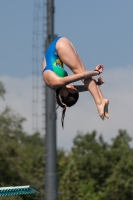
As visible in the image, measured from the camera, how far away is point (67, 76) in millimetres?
12406

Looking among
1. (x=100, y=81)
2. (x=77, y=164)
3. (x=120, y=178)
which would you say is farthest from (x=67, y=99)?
(x=77, y=164)

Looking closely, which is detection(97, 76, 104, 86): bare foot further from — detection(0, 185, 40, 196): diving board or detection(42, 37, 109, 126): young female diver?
detection(0, 185, 40, 196): diving board

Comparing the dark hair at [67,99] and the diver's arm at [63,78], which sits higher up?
the diver's arm at [63,78]

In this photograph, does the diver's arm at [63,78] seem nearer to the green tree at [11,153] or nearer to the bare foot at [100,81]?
the bare foot at [100,81]

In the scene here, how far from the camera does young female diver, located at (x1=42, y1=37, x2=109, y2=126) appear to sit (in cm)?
1241

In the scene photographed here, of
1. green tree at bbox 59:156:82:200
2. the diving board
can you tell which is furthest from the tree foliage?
the diving board

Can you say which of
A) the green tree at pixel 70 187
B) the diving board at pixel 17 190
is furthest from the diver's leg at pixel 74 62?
the green tree at pixel 70 187

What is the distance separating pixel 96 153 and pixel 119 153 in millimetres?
6579

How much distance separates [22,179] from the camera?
49281 millimetres

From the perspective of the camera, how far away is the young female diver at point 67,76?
40.7ft

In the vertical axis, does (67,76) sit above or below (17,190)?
above

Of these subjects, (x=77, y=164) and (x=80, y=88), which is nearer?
(x=80, y=88)

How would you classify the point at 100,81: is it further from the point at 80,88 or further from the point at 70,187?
the point at 70,187

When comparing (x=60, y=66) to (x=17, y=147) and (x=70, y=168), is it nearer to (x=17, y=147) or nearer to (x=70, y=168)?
(x=17, y=147)
